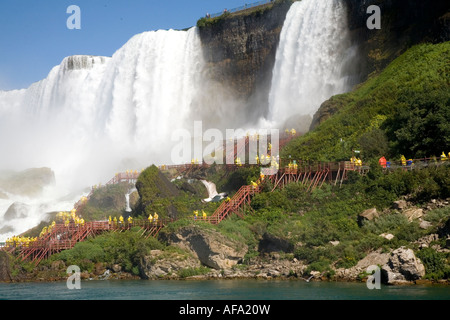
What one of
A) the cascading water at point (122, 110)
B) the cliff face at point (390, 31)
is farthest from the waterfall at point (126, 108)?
the cliff face at point (390, 31)

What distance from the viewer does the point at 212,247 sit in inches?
1148

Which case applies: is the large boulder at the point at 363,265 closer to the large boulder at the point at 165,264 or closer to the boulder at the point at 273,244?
the boulder at the point at 273,244

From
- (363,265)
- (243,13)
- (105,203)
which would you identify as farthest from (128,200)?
(243,13)

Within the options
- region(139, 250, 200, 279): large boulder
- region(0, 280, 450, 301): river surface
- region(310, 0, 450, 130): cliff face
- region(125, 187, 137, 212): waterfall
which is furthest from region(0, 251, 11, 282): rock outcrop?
region(310, 0, 450, 130): cliff face

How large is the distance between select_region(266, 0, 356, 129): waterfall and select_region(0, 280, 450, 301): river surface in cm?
2601

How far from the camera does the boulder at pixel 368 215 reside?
28.2 meters

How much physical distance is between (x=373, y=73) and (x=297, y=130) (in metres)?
7.13

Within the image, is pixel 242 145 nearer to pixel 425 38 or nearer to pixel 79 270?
pixel 425 38

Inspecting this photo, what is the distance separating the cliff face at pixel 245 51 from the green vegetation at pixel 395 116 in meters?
16.5

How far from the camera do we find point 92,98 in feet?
237

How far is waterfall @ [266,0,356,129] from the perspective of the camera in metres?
49.0

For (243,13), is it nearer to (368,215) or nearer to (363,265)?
(368,215)

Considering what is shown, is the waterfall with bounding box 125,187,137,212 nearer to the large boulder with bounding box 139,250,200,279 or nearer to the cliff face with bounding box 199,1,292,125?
the large boulder with bounding box 139,250,200,279
